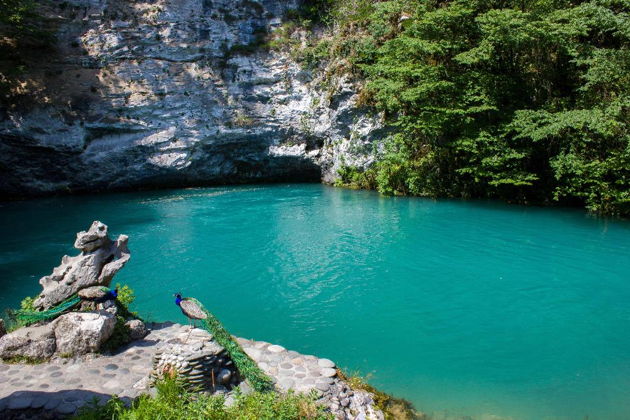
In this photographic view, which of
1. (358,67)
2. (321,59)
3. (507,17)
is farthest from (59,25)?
(507,17)

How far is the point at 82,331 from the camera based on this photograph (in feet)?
22.7

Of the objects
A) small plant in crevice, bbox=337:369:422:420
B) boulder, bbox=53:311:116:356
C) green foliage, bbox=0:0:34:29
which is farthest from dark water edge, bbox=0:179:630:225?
boulder, bbox=53:311:116:356

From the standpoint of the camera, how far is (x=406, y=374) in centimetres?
730

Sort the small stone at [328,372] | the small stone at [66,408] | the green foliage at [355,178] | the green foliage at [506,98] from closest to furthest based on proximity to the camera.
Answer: the small stone at [66,408], the small stone at [328,372], the green foliage at [506,98], the green foliage at [355,178]

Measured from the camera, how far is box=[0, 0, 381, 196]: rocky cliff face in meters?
27.0

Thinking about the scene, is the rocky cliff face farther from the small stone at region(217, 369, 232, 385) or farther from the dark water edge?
the small stone at region(217, 369, 232, 385)

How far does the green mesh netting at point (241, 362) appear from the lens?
6121 millimetres

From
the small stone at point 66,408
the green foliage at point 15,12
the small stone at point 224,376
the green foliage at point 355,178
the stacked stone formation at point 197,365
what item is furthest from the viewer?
the green foliage at point 355,178

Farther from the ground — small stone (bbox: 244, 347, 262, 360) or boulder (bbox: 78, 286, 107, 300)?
boulder (bbox: 78, 286, 107, 300)

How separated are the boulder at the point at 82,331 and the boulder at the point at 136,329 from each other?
0.41 meters

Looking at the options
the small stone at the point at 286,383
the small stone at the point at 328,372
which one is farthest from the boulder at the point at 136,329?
the small stone at the point at 328,372

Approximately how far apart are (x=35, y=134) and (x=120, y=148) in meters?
4.73

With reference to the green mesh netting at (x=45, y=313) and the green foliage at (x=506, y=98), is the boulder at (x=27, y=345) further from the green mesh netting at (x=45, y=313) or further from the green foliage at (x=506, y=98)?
the green foliage at (x=506, y=98)

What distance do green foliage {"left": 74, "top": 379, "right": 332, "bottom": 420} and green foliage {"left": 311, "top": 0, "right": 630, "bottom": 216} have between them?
16299 mm
